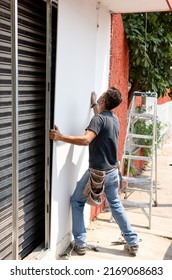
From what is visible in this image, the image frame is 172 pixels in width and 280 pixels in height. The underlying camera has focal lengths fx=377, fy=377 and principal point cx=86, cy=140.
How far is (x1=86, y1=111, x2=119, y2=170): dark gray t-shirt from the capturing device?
3.81m

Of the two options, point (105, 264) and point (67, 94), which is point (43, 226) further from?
point (67, 94)

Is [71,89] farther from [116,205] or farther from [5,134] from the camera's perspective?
[116,205]

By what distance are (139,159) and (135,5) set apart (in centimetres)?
213

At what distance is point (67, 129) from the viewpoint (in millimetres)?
3822

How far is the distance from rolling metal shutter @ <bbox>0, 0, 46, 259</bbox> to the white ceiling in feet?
5.80

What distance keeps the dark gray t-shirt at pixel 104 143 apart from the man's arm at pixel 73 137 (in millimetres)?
145

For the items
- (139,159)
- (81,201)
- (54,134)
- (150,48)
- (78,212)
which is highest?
(150,48)

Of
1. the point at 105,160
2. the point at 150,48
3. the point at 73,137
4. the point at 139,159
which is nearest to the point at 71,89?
the point at 73,137

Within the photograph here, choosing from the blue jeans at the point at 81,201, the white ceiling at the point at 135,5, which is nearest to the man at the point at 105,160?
the blue jeans at the point at 81,201

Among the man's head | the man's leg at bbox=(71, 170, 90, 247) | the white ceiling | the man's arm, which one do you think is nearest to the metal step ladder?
the white ceiling

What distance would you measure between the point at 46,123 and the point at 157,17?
13.6 feet

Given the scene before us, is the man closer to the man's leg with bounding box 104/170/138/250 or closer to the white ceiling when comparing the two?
the man's leg with bounding box 104/170/138/250

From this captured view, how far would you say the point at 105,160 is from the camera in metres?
3.93

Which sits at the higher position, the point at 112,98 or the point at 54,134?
the point at 112,98
